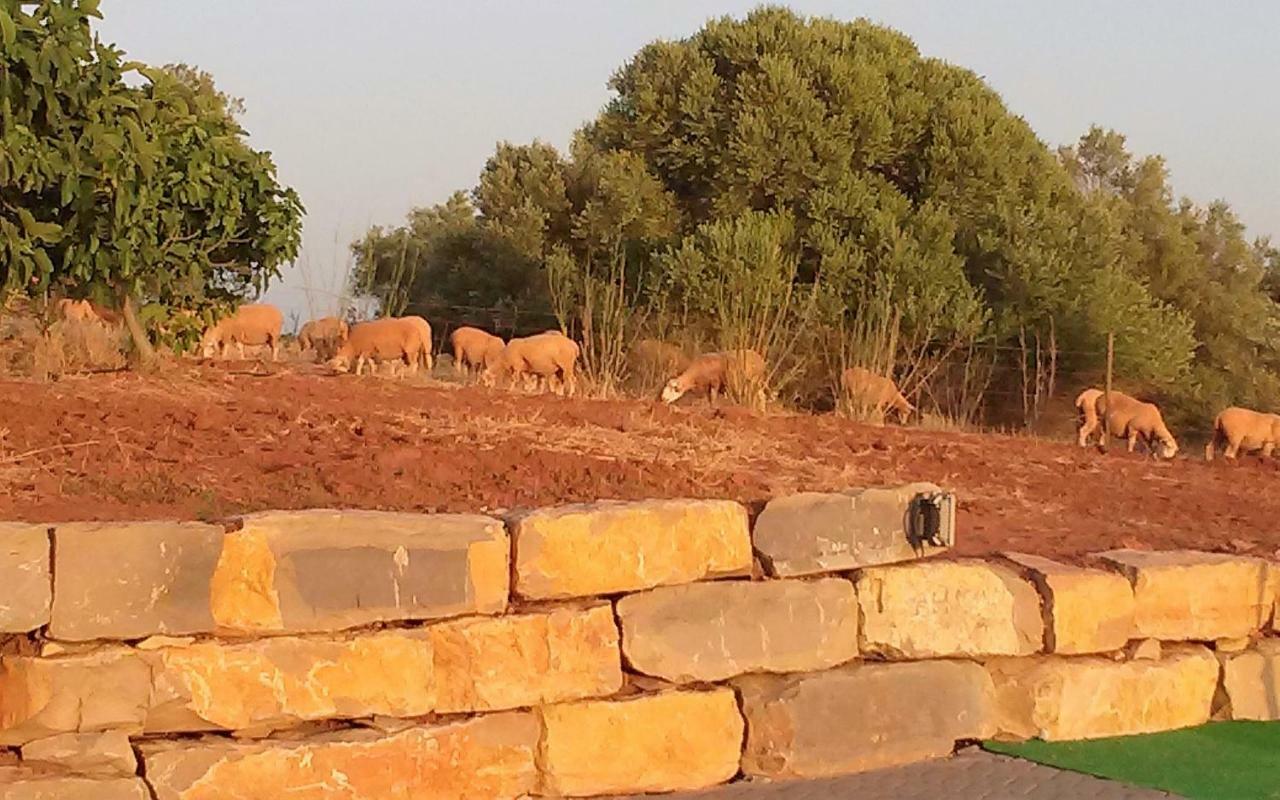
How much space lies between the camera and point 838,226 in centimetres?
1988

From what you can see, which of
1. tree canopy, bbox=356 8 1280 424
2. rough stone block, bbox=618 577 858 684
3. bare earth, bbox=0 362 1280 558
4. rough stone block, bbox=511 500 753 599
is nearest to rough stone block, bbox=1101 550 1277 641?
bare earth, bbox=0 362 1280 558

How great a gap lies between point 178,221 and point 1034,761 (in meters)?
4.67

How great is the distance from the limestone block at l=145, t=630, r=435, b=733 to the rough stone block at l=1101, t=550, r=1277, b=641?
10.6ft

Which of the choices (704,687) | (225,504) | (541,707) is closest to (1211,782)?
(704,687)

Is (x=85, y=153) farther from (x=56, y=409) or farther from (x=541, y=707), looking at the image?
(x=541, y=707)

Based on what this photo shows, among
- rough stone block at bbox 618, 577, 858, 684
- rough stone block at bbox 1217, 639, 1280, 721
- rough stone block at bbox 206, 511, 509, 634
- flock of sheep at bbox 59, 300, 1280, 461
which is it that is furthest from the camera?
flock of sheep at bbox 59, 300, 1280, 461

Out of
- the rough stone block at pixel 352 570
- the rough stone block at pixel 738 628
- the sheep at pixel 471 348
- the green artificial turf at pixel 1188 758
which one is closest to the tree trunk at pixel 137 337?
the rough stone block at pixel 352 570

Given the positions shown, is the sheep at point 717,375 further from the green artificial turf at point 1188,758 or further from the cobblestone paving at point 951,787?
the cobblestone paving at point 951,787

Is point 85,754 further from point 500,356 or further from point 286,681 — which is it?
point 500,356

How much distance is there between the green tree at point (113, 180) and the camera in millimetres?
5344

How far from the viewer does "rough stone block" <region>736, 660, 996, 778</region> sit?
5.45 metres

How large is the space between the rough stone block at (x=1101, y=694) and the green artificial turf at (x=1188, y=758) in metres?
0.06

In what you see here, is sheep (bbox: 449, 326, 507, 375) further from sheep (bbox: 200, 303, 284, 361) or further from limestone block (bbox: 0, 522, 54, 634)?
limestone block (bbox: 0, 522, 54, 634)

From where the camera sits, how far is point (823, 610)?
5598mm
